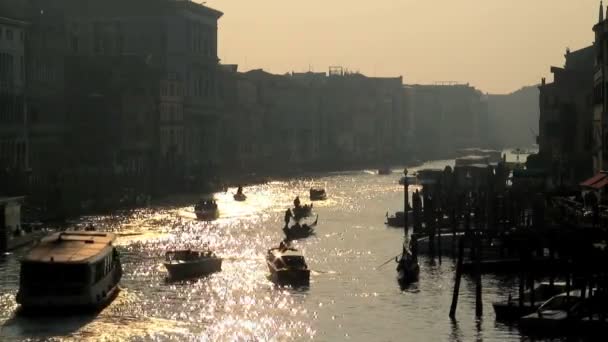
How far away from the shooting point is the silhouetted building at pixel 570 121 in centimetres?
8456

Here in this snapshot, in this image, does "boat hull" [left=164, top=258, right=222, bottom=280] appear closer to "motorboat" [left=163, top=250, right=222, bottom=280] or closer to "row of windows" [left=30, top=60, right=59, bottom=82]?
"motorboat" [left=163, top=250, right=222, bottom=280]

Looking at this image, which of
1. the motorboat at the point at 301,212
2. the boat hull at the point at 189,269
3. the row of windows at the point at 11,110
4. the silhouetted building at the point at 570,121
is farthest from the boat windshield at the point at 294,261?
the row of windows at the point at 11,110

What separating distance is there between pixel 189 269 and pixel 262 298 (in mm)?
5515

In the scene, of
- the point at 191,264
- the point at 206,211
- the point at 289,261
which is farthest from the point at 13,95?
the point at 289,261

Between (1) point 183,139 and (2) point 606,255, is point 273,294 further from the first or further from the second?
(1) point 183,139

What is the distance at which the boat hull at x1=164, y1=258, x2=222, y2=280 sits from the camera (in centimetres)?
6066

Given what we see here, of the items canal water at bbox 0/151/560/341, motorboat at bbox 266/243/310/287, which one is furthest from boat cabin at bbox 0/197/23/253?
motorboat at bbox 266/243/310/287

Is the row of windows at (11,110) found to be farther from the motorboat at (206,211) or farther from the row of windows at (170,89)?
the row of windows at (170,89)

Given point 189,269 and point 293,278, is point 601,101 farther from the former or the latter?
point 189,269

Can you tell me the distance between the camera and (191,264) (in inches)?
2405

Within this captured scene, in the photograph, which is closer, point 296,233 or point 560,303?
point 560,303

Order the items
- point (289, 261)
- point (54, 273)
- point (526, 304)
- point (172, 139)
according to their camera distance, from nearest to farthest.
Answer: point (526, 304)
point (54, 273)
point (289, 261)
point (172, 139)

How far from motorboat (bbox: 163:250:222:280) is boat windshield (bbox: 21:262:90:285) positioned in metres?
9.05

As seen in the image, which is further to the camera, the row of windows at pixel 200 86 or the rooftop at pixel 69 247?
the row of windows at pixel 200 86
